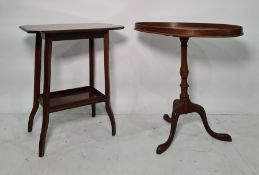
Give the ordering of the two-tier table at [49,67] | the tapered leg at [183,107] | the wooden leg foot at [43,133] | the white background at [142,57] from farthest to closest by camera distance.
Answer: the white background at [142,57] < the tapered leg at [183,107] < the wooden leg foot at [43,133] < the two-tier table at [49,67]

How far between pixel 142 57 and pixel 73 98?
806 millimetres

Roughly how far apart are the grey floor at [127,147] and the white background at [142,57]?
0.20 metres

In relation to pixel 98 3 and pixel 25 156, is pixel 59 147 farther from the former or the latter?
pixel 98 3

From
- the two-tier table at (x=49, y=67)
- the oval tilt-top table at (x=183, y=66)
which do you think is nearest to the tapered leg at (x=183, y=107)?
the oval tilt-top table at (x=183, y=66)

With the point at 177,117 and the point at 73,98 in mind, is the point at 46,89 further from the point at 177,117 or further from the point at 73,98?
the point at 177,117

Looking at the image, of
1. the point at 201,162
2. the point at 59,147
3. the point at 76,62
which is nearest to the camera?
the point at 201,162

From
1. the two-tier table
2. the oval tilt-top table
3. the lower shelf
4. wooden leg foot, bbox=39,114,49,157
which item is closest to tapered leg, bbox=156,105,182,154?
the oval tilt-top table

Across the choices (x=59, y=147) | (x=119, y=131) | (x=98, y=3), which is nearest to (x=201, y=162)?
(x=119, y=131)

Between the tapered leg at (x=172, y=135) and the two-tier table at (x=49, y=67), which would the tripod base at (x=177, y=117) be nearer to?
the tapered leg at (x=172, y=135)

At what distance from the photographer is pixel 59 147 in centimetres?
203

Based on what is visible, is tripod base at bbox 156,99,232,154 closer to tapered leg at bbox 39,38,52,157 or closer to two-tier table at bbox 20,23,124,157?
two-tier table at bbox 20,23,124,157

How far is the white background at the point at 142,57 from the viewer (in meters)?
2.40

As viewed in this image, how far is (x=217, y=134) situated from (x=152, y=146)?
1.79 feet

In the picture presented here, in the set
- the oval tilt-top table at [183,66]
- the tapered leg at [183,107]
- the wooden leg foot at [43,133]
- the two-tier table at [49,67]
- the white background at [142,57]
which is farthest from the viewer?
the white background at [142,57]
